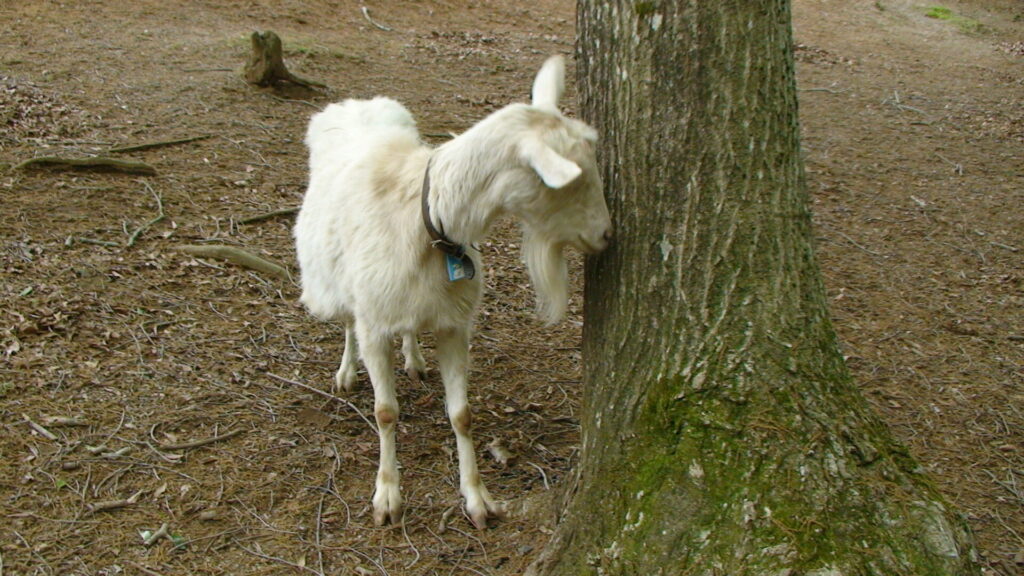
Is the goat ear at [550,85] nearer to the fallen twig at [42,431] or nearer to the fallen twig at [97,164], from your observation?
the fallen twig at [42,431]

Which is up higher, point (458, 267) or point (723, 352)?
point (723, 352)

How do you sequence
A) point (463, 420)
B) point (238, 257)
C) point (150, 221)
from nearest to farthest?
point (463, 420), point (238, 257), point (150, 221)

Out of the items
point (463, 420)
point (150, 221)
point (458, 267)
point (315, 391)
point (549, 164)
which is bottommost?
point (315, 391)

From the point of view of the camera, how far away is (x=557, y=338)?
4906 mm

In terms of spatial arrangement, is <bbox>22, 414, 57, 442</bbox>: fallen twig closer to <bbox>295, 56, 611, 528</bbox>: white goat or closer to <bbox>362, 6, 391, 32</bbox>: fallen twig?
<bbox>295, 56, 611, 528</bbox>: white goat

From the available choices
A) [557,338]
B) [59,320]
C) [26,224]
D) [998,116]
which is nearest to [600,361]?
[557,338]

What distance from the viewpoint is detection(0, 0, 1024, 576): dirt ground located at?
3.21 m

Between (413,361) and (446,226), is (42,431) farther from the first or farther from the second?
(446,226)

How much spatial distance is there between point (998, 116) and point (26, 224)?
33.2ft

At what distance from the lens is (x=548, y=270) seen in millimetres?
3211

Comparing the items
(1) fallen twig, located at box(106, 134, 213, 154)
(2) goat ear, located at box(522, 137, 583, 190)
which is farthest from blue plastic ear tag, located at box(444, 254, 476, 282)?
(1) fallen twig, located at box(106, 134, 213, 154)

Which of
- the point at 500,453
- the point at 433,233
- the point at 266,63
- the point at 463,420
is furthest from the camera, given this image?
the point at 266,63

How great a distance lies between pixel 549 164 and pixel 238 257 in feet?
10.2

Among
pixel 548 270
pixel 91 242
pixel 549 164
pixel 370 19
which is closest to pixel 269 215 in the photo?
pixel 91 242
